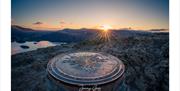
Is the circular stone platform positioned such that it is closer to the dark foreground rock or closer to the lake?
the dark foreground rock

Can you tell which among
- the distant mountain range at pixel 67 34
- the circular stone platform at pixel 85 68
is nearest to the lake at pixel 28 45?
the distant mountain range at pixel 67 34

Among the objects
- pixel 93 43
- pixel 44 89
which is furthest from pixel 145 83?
pixel 44 89

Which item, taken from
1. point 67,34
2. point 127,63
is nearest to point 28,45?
point 67,34

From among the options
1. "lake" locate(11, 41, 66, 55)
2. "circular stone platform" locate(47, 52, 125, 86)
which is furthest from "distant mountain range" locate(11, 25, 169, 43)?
"circular stone platform" locate(47, 52, 125, 86)

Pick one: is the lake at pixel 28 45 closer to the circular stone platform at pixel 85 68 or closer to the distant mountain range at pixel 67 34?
the distant mountain range at pixel 67 34
